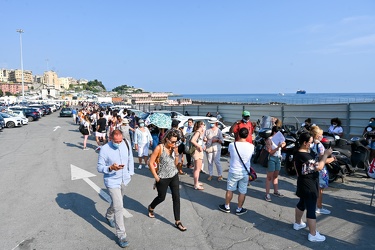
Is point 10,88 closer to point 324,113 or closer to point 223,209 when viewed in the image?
point 324,113

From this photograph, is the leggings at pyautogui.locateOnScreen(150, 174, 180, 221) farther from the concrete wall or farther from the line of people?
the concrete wall

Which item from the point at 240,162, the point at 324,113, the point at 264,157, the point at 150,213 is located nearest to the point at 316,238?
the point at 240,162

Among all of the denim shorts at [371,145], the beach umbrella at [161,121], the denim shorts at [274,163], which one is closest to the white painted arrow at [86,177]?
the beach umbrella at [161,121]

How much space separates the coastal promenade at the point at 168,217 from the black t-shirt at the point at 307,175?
0.80 meters

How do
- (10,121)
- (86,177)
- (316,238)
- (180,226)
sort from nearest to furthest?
1. (316,238)
2. (180,226)
3. (86,177)
4. (10,121)

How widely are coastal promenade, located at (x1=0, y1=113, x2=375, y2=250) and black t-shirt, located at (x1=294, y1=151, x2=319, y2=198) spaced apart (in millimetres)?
805

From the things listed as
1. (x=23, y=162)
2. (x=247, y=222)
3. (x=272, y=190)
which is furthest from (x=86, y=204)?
(x=23, y=162)

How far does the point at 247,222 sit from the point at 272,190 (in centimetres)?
212

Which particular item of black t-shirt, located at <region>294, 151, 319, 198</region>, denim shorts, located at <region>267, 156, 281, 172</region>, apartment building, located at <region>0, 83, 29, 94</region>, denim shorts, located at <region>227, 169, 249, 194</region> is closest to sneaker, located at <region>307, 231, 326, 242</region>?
black t-shirt, located at <region>294, 151, 319, 198</region>

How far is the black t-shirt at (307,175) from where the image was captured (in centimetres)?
425

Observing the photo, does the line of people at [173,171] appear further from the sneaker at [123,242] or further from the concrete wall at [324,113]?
the concrete wall at [324,113]

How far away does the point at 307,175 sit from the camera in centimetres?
429

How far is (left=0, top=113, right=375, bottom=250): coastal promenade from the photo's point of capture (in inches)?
172

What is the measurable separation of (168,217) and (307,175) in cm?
262
